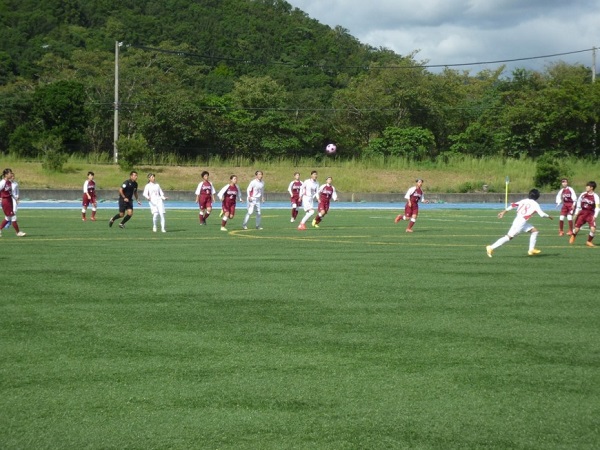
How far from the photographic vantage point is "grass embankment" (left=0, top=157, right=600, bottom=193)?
182ft

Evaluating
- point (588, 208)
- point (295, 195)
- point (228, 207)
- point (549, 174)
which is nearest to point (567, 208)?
point (588, 208)

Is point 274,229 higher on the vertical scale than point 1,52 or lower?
lower

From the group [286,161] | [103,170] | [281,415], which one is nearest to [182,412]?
[281,415]

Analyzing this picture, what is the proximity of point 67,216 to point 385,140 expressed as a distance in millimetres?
36901

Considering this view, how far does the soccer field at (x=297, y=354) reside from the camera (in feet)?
19.6

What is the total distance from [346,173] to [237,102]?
13.3m

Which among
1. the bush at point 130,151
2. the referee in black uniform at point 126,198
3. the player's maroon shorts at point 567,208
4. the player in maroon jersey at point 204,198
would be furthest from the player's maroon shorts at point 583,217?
the bush at point 130,151

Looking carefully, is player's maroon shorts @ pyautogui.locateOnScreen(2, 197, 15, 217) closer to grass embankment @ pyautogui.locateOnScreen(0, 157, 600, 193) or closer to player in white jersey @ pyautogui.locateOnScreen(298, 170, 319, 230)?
player in white jersey @ pyautogui.locateOnScreen(298, 170, 319, 230)

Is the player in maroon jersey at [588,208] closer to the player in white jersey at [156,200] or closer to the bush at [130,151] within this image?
the player in white jersey at [156,200]

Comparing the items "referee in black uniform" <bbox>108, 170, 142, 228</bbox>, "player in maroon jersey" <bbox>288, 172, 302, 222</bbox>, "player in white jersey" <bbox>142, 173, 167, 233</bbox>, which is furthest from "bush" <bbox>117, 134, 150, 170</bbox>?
"player in white jersey" <bbox>142, 173, 167, 233</bbox>

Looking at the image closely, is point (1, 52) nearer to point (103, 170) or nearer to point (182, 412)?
point (103, 170)

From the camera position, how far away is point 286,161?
6462 cm

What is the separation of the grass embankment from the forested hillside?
2.03 m

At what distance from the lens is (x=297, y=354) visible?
8.24m
